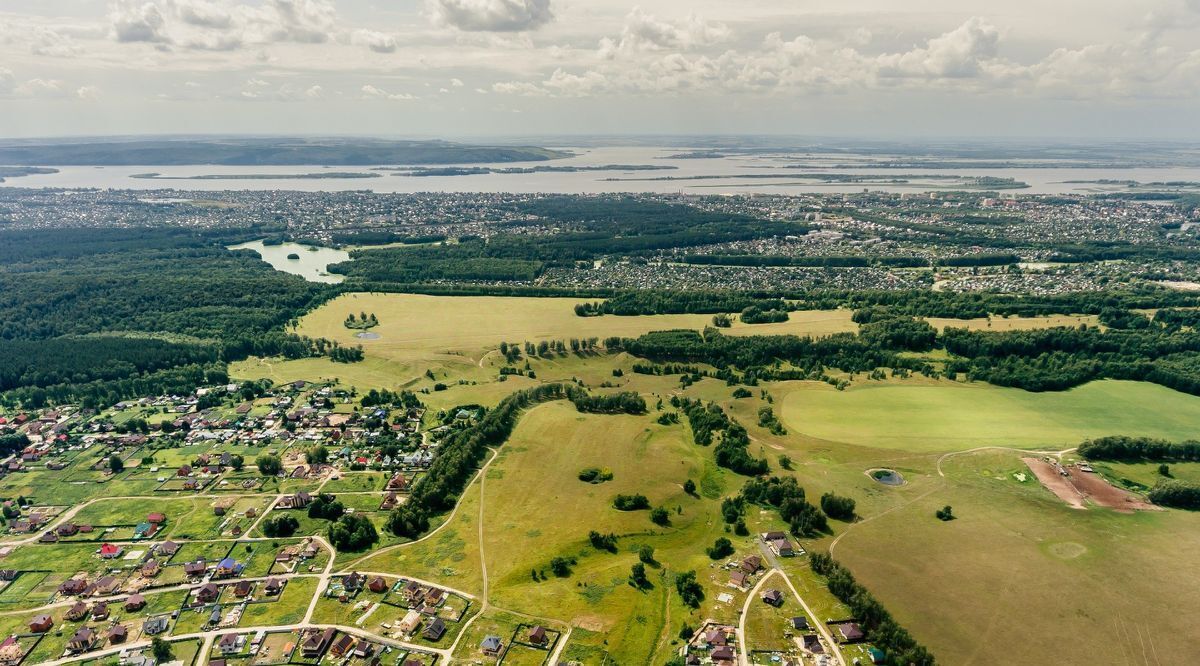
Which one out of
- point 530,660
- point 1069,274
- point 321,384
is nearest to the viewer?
point 530,660

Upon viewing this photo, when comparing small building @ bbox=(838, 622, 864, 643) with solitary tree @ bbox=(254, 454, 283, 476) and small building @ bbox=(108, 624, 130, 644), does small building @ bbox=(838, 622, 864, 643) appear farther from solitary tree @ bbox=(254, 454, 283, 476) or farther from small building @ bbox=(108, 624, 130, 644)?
solitary tree @ bbox=(254, 454, 283, 476)

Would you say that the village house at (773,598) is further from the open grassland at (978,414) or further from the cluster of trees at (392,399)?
the cluster of trees at (392,399)

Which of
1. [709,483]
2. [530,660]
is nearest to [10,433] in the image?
[530,660]

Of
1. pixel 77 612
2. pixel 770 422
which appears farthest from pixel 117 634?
pixel 770 422

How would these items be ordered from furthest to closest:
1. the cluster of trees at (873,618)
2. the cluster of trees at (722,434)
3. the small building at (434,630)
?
the cluster of trees at (722,434) → the small building at (434,630) → the cluster of trees at (873,618)

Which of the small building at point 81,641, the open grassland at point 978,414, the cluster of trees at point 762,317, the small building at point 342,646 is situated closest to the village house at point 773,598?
the small building at point 342,646

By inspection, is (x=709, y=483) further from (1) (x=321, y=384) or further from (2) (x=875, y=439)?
(1) (x=321, y=384)

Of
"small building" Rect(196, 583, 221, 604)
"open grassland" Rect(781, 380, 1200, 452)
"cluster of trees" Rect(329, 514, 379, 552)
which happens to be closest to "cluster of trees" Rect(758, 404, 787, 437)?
"open grassland" Rect(781, 380, 1200, 452)
